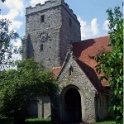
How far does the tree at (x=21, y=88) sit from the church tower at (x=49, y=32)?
426 inches

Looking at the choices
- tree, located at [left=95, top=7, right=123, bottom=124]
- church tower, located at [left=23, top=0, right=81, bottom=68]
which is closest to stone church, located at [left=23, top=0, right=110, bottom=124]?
church tower, located at [left=23, top=0, right=81, bottom=68]

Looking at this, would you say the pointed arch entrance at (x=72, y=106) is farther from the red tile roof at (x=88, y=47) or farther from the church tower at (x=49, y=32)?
the church tower at (x=49, y=32)

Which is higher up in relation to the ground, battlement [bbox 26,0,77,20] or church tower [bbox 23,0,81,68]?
battlement [bbox 26,0,77,20]

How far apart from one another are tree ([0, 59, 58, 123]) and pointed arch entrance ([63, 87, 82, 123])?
310 cm

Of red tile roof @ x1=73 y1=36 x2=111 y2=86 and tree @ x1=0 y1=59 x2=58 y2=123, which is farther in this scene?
red tile roof @ x1=73 y1=36 x2=111 y2=86

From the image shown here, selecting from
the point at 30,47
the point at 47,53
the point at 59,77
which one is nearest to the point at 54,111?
the point at 59,77

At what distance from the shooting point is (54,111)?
24.7m

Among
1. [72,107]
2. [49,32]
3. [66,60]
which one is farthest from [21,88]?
[49,32]

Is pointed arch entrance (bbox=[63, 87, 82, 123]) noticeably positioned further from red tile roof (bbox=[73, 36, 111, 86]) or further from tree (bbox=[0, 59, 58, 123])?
red tile roof (bbox=[73, 36, 111, 86])

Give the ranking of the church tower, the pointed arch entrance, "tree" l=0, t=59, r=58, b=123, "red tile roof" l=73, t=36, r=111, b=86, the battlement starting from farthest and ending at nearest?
the battlement
the church tower
"red tile roof" l=73, t=36, r=111, b=86
the pointed arch entrance
"tree" l=0, t=59, r=58, b=123

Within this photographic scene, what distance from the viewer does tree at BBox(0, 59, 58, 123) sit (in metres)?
21.8

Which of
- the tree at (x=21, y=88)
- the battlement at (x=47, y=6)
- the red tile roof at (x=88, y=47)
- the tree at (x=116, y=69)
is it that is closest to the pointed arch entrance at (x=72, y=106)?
the tree at (x=21, y=88)

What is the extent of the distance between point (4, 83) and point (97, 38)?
16.3 metres

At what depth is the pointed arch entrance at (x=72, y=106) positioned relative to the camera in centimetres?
2636
